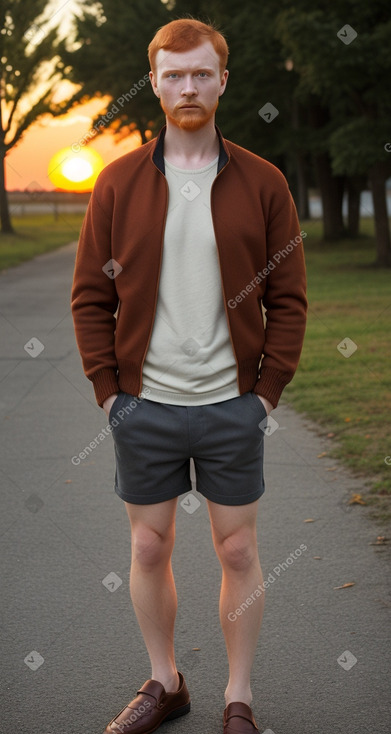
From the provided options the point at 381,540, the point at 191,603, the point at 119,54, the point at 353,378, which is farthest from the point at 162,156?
the point at 119,54

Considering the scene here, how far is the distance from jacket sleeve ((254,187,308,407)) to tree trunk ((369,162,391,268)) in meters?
17.9

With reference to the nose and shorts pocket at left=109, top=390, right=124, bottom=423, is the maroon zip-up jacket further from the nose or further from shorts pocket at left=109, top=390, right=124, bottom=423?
the nose

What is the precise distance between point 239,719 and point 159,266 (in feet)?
4.61

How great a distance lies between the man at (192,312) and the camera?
9.11 feet

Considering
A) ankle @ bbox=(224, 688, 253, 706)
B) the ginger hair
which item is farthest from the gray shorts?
the ginger hair

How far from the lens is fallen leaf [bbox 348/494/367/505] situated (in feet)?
17.3

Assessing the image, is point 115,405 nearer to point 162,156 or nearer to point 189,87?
point 162,156

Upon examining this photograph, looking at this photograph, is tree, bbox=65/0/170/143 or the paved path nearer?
the paved path

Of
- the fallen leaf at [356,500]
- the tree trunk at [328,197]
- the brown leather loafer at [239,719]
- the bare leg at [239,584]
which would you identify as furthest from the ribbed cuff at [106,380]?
the tree trunk at [328,197]

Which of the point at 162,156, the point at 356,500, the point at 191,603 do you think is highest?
the point at 162,156

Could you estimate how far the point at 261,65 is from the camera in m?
26.2

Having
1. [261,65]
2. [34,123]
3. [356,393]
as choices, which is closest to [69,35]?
[34,123]

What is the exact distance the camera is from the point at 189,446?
2.88 metres

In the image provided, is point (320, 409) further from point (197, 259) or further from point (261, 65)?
point (261, 65)
